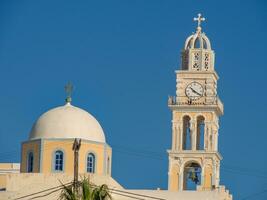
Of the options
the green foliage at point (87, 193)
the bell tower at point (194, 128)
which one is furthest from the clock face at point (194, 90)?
the green foliage at point (87, 193)

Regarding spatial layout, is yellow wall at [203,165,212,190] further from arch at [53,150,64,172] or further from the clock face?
arch at [53,150,64,172]

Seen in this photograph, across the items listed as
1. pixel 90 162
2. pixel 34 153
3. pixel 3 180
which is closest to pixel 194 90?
pixel 3 180

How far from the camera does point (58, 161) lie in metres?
180

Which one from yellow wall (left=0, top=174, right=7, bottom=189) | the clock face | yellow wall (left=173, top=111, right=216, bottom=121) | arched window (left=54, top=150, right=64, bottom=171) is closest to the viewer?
arched window (left=54, top=150, right=64, bottom=171)

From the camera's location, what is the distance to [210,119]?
198 metres

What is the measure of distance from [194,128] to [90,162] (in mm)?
19751

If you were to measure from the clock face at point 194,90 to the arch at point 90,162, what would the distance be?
2083cm

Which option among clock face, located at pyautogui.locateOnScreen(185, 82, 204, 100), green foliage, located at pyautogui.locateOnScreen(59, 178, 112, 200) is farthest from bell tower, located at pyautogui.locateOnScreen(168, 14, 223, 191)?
green foliage, located at pyautogui.locateOnScreen(59, 178, 112, 200)

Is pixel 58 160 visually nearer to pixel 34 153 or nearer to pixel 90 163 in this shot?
pixel 34 153

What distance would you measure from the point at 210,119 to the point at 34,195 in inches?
944

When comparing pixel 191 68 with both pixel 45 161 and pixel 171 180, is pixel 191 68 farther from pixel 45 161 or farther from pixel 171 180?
pixel 45 161

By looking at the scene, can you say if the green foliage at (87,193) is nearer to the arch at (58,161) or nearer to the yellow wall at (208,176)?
the arch at (58,161)

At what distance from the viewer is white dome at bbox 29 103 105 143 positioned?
180 metres

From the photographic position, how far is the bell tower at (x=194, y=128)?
19700 cm
